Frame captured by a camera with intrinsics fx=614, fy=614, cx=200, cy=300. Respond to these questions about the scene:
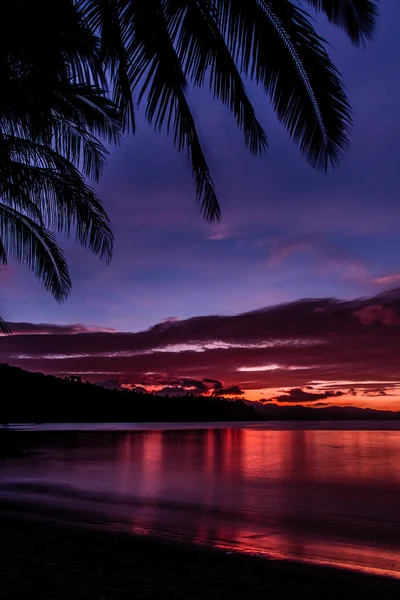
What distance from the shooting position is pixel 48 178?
961cm

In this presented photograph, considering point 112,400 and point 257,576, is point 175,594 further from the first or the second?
point 112,400

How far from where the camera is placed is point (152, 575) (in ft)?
15.6

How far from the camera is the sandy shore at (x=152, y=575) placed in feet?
13.8

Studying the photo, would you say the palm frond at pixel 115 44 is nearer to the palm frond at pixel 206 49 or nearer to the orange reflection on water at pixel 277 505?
the palm frond at pixel 206 49

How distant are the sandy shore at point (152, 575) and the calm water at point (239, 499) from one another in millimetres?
1019

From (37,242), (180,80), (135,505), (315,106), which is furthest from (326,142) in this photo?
(135,505)

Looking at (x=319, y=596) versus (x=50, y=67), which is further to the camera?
(x=50, y=67)

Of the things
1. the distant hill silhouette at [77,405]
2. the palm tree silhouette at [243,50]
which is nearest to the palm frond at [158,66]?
the palm tree silhouette at [243,50]

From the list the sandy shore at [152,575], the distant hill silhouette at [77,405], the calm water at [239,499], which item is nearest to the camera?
the sandy shore at [152,575]

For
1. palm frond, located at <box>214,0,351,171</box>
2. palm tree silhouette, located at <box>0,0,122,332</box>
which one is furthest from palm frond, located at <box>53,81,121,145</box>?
palm frond, located at <box>214,0,351,171</box>

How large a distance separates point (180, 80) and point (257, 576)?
14.4 feet

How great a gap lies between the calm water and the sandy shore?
40.1 inches

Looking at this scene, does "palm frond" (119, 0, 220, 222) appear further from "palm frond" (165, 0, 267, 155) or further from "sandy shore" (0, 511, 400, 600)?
"sandy shore" (0, 511, 400, 600)

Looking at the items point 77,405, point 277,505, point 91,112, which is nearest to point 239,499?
point 277,505
